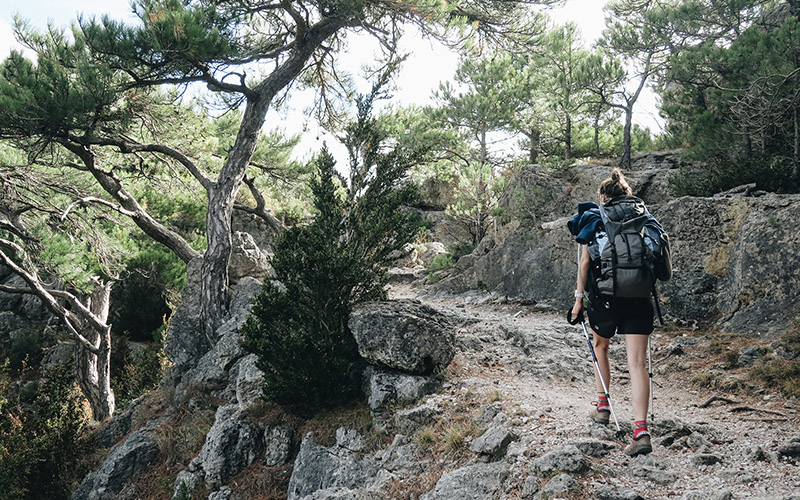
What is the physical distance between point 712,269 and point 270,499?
22.5ft

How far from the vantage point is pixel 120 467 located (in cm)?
769

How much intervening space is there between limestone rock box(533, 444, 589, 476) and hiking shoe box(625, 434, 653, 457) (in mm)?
332

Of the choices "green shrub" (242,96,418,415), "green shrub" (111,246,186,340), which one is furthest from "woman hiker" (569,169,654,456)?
"green shrub" (111,246,186,340)

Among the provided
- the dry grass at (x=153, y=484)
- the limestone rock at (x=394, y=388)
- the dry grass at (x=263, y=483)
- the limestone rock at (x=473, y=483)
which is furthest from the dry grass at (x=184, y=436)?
the limestone rock at (x=473, y=483)

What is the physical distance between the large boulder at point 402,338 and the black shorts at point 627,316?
241 cm

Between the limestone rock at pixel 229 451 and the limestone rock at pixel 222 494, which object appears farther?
the limestone rock at pixel 229 451

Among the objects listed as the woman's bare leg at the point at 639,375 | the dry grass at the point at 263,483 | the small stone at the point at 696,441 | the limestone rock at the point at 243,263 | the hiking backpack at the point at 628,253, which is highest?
the limestone rock at the point at 243,263

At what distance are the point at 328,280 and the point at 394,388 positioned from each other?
147 cm

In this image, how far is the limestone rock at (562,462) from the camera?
3410 millimetres

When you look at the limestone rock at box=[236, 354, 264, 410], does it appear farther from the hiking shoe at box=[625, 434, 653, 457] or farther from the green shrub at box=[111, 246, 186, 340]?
the green shrub at box=[111, 246, 186, 340]

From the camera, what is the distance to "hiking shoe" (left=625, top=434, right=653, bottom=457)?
342 cm

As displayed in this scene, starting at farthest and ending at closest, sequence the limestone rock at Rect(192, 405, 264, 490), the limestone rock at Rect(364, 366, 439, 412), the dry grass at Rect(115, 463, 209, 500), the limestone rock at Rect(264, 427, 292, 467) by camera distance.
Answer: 1. the dry grass at Rect(115, 463, 209, 500)
2. the limestone rock at Rect(192, 405, 264, 490)
3. the limestone rock at Rect(264, 427, 292, 467)
4. the limestone rock at Rect(364, 366, 439, 412)

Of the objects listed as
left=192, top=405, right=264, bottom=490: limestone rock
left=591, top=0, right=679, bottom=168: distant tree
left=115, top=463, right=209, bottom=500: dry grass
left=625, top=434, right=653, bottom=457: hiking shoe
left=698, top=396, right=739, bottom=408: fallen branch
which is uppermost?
left=591, top=0, right=679, bottom=168: distant tree

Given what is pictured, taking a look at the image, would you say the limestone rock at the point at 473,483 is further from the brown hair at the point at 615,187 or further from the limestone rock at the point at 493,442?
the brown hair at the point at 615,187
